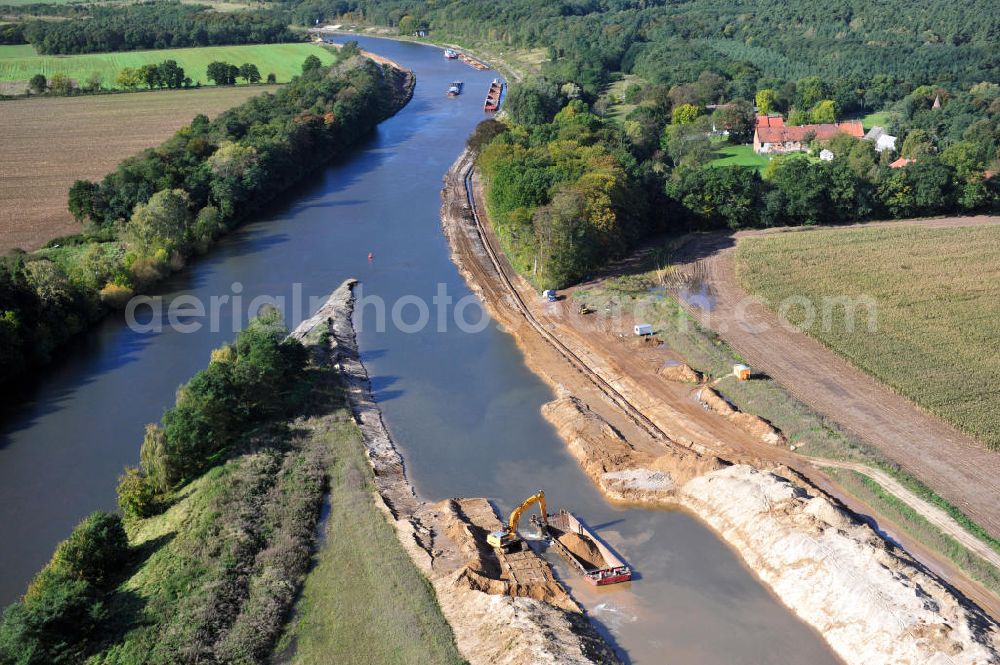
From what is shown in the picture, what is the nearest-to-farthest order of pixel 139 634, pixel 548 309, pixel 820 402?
pixel 139 634, pixel 820 402, pixel 548 309

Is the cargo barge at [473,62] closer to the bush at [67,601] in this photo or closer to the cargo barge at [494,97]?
the cargo barge at [494,97]

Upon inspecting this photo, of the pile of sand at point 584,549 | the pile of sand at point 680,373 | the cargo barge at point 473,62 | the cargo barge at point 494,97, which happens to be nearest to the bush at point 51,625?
the pile of sand at point 584,549

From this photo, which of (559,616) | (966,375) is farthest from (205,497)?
(966,375)

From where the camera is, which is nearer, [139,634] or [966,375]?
[139,634]

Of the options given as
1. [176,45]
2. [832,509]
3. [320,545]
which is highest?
[176,45]

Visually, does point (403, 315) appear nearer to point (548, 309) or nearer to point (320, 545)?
point (548, 309)

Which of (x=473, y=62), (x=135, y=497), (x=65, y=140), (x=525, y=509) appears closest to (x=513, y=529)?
(x=525, y=509)

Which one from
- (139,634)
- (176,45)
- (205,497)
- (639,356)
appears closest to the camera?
(139,634)
